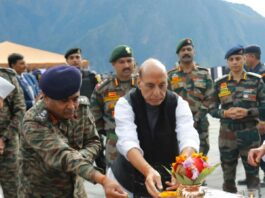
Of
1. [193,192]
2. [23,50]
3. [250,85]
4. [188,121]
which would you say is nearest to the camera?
[193,192]

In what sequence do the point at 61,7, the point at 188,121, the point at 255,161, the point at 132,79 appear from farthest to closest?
the point at 61,7, the point at 132,79, the point at 255,161, the point at 188,121

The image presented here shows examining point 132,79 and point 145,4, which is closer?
point 132,79

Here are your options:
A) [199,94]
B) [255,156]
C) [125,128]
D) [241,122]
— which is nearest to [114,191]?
[125,128]

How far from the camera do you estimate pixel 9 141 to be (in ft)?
15.7

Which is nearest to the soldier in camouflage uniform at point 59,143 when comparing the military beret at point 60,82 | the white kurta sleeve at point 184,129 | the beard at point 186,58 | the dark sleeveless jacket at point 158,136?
the military beret at point 60,82

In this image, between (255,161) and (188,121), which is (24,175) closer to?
(188,121)

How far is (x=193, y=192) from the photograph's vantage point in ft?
8.13

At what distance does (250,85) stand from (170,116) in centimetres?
305

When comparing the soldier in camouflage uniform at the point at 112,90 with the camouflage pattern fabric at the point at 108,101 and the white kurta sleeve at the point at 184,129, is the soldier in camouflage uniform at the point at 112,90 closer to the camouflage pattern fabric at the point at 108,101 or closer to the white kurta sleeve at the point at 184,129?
the camouflage pattern fabric at the point at 108,101

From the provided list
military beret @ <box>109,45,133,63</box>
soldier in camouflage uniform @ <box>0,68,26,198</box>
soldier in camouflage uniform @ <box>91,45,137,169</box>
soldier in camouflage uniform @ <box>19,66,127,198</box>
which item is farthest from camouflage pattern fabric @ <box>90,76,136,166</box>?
soldier in camouflage uniform @ <box>19,66,127,198</box>

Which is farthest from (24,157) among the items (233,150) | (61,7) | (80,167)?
(61,7)

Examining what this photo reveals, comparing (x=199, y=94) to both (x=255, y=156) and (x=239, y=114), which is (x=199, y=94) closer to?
(x=239, y=114)

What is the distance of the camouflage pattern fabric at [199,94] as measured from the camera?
6.24 meters

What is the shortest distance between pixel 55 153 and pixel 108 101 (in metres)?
2.78
